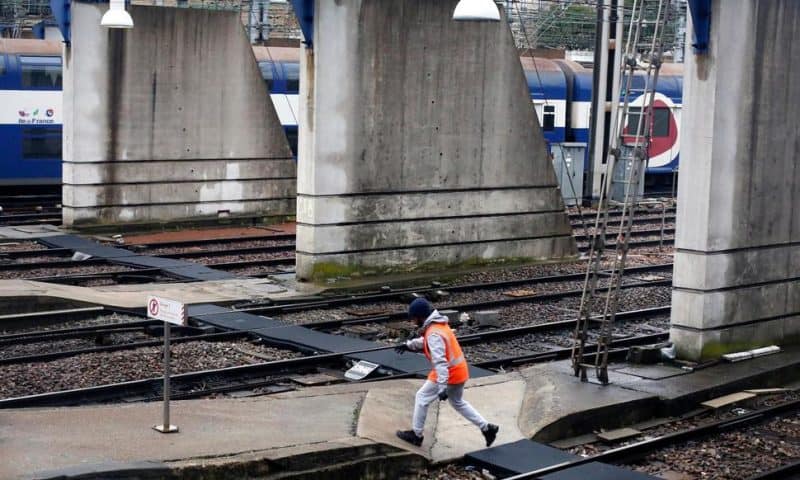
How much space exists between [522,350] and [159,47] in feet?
49.5

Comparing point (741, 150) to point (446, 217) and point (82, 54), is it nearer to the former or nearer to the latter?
point (446, 217)

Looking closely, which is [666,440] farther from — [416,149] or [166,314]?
[416,149]

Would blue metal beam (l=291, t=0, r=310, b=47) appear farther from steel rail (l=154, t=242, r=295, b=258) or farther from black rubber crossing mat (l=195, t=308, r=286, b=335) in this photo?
steel rail (l=154, t=242, r=295, b=258)

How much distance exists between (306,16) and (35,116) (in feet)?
47.0

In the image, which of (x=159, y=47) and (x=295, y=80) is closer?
(x=159, y=47)

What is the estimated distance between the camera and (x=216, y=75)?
29.7 m

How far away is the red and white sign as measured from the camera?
1059 cm

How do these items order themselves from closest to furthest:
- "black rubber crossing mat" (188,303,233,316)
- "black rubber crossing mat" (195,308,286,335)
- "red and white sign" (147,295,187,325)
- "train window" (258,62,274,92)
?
1. "red and white sign" (147,295,187,325)
2. "black rubber crossing mat" (195,308,286,335)
3. "black rubber crossing mat" (188,303,233,316)
4. "train window" (258,62,274,92)

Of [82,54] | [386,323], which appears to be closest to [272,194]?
[82,54]

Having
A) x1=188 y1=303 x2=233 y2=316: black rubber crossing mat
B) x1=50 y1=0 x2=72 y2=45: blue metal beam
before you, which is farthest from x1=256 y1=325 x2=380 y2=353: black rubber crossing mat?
x1=50 y1=0 x2=72 y2=45: blue metal beam

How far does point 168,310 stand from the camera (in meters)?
10.7

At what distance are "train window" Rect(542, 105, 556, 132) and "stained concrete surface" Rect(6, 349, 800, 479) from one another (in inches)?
917

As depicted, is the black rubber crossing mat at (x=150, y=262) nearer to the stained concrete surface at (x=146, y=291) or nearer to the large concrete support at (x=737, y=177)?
the stained concrete surface at (x=146, y=291)

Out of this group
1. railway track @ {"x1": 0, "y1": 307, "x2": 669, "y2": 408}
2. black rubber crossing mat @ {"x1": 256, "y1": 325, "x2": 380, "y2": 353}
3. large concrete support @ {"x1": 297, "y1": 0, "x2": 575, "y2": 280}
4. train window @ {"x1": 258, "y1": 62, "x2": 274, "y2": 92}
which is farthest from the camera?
train window @ {"x1": 258, "y1": 62, "x2": 274, "y2": 92}
